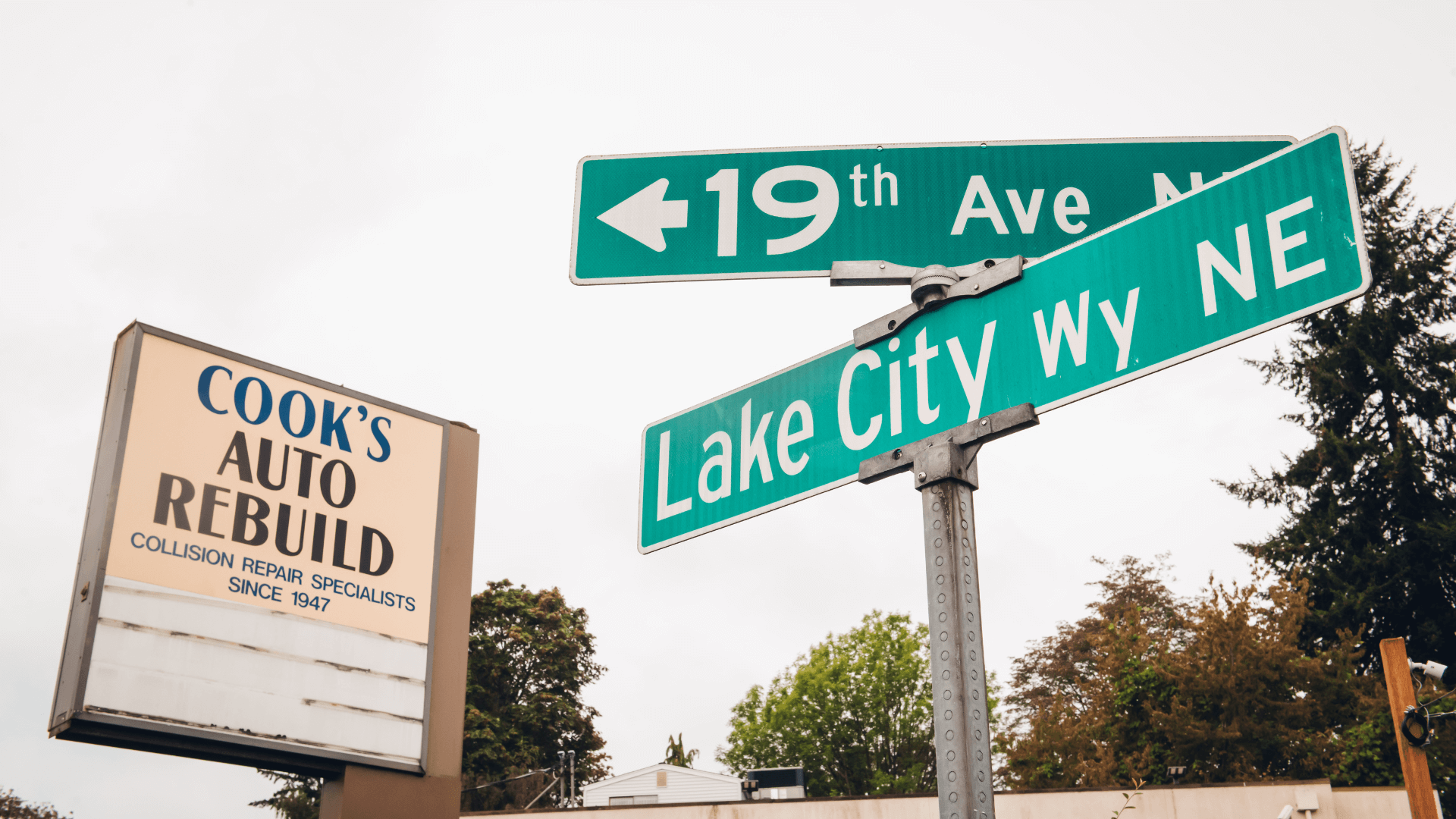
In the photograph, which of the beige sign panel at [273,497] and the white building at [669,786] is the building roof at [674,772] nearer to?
the white building at [669,786]

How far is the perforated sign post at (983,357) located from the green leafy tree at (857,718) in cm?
4528

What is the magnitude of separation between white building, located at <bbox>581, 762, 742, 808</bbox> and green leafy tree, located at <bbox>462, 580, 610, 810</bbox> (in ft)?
11.8

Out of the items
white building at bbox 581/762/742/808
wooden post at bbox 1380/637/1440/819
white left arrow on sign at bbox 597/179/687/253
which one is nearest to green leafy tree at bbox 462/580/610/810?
white building at bbox 581/762/742/808

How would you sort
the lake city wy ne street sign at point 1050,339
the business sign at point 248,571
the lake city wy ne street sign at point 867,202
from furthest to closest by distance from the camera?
1. the business sign at point 248,571
2. the lake city wy ne street sign at point 867,202
3. the lake city wy ne street sign at point 1050,339

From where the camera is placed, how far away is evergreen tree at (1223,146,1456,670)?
33562 millimetres

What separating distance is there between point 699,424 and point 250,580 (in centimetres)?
505

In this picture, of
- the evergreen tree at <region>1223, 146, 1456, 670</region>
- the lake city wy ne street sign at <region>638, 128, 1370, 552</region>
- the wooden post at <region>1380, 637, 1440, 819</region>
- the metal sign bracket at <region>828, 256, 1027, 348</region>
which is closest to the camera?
the lake city wy ne street sign at <region>638, 128, 1370, 552</region>

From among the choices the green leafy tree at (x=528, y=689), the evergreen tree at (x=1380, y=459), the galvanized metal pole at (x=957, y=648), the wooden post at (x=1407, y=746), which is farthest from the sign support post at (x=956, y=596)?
the green leafy tree at (x=528, y=689)

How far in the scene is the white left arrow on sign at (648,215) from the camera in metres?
3.60

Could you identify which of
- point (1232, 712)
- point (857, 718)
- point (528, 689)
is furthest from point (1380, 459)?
point (528, 689)

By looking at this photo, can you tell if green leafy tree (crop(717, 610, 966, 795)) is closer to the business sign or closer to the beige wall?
the beige wall

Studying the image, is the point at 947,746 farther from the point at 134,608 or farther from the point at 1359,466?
the point at 1359,466

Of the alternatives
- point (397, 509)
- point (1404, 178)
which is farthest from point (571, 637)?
point (397, 509)

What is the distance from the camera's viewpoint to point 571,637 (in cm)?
4966
